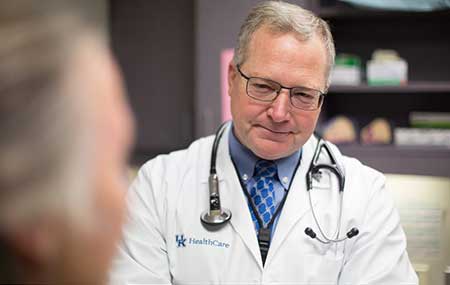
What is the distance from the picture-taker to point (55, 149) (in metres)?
0.48

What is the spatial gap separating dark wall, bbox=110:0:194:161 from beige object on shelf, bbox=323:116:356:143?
662 millimetres

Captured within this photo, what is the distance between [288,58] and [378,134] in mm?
1565

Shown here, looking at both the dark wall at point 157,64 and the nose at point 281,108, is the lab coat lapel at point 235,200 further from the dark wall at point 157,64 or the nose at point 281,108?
the dark wall at point 157,64

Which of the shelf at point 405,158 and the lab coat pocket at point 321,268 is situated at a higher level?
the lab coat pocket at point 321,268

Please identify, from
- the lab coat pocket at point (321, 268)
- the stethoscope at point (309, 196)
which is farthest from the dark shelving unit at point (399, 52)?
the lab coat pocket at point (321, 268)

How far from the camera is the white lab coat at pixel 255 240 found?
1377mm

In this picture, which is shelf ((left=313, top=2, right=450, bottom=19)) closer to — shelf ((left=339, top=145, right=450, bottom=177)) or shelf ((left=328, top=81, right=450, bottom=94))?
shelf ((left=328, top=81, right=450, bottom=94))

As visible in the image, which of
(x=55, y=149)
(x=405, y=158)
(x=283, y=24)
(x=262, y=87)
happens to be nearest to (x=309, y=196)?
(x=262, y=87)

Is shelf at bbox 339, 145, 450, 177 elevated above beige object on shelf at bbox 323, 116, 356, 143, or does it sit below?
below

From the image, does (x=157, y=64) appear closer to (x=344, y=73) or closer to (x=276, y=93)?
(x=344, y=73)

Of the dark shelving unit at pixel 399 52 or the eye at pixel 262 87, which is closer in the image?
the eye at pixel 262 87

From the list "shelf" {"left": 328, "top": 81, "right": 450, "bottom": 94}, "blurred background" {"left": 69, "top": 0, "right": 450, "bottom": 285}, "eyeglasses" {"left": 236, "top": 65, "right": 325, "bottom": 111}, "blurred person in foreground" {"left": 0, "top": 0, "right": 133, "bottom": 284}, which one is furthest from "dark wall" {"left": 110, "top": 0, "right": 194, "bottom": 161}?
"blurred person in foreground" {"left": 0, "top": 0, "right": 133, "bottom": 284}

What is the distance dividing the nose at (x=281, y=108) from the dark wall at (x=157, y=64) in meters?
1.69

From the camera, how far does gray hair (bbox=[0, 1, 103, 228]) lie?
1.53ft
